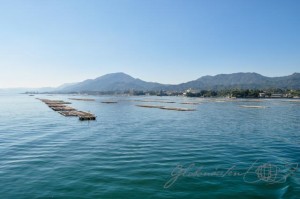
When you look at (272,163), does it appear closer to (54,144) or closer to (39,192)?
(39,192)

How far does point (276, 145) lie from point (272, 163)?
416 inches

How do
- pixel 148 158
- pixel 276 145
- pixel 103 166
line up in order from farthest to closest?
pixel 276 145, pixel 148 158, pixel 103 166

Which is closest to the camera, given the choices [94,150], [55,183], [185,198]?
[185,198]

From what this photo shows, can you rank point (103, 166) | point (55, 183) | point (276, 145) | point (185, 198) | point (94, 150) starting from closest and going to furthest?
point (185, 198), point (55, 183), point (103, 166), point (94, 150), point (276, 145)

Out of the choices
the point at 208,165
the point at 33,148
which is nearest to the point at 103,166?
the point at 208,165

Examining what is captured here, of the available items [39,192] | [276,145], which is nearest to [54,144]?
[39,192]

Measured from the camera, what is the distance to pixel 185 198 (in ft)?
62.6

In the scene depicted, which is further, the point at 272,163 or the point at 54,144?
the point at 54,144

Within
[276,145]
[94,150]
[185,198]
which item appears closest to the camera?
[185,198]

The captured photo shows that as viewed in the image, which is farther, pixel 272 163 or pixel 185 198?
pixel 272 163

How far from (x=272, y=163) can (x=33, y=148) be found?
29.1m

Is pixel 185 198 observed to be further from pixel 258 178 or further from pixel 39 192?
pixel 39 192

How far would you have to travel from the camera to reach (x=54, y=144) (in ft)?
127

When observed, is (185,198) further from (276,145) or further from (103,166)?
(276,145)
